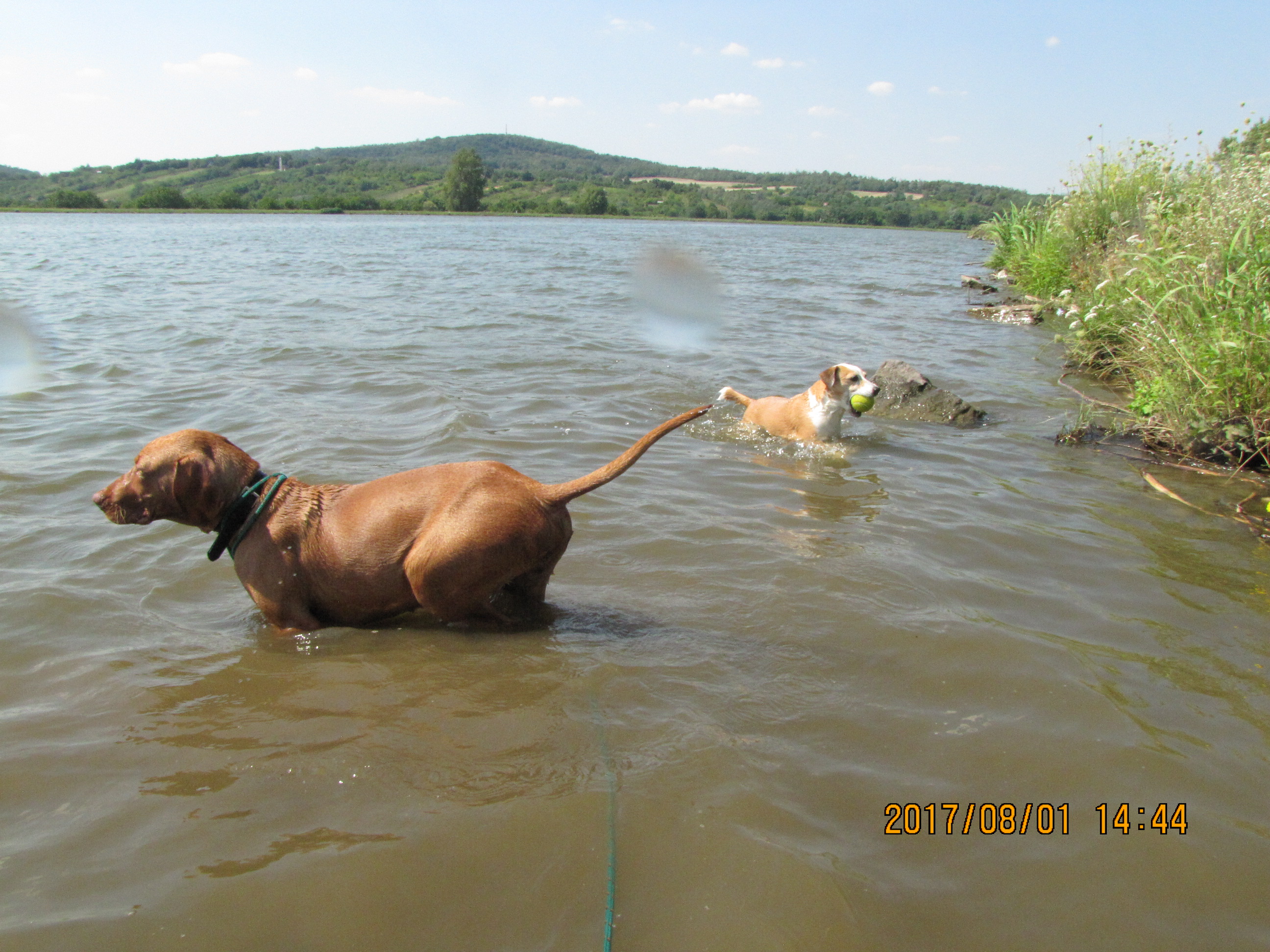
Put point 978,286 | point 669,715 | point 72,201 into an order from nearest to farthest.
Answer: point 669,715
point 978,286
point 72,201

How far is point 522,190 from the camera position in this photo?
92875 mm

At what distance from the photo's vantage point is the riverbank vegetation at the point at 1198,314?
6.79 m

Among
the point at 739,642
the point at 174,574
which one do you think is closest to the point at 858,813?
the point at 739,642

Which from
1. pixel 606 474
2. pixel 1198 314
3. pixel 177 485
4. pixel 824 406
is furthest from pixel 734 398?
pixel 177 485

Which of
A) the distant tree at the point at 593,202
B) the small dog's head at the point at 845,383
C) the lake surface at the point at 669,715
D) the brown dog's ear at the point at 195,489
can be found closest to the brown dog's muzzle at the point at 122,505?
the brown dog's ear at the point at 195,489

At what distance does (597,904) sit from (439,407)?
Answer: 23.2ft

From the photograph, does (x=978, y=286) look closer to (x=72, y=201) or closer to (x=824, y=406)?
(x=824, y=406)

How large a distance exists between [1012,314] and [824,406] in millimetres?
11199

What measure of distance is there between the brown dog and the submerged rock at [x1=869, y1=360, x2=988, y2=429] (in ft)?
20.1

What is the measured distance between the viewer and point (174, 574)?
507 centimetres

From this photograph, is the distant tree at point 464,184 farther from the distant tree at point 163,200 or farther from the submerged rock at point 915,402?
the submerged rock at point 915,402

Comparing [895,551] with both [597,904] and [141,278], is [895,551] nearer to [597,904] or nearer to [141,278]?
[597,904]

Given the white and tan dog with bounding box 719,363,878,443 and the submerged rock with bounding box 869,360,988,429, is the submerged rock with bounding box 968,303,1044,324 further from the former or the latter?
the white and tan dog with bounding box 719,363,878,443

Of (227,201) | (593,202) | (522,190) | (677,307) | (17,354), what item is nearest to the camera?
(17,354)
